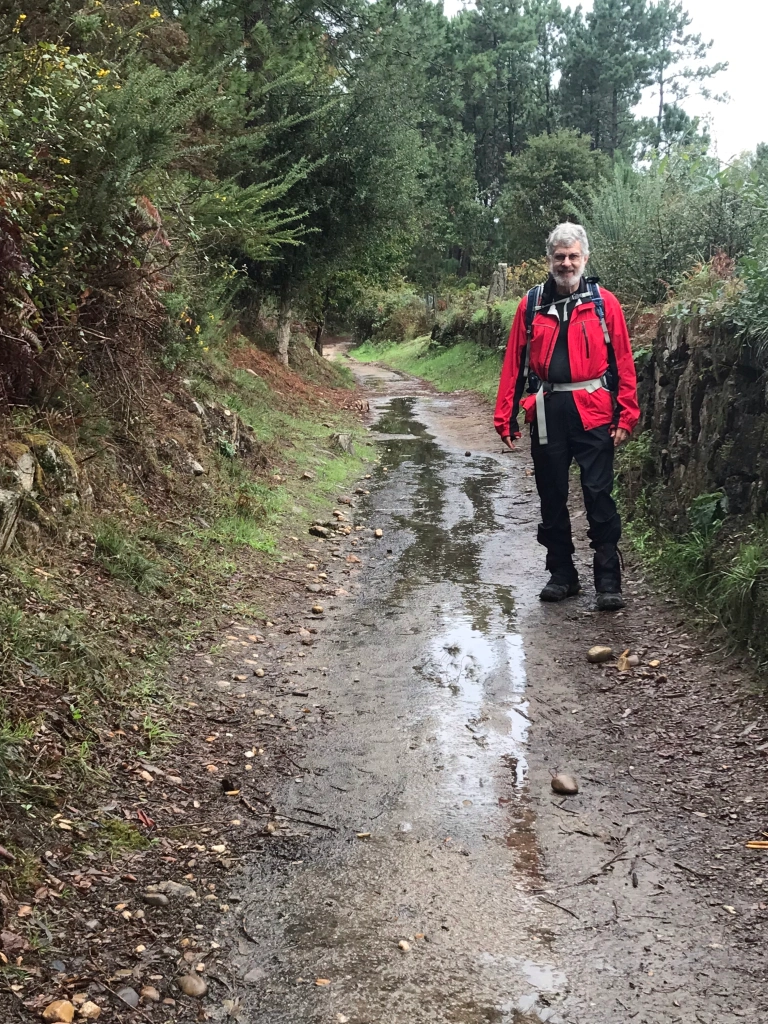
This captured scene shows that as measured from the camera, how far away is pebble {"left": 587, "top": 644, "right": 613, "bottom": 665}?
4.69 metres

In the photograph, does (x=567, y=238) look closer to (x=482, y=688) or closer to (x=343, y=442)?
(x=482, y=688)

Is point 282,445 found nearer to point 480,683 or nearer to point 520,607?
point 520,607

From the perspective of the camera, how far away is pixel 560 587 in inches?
223

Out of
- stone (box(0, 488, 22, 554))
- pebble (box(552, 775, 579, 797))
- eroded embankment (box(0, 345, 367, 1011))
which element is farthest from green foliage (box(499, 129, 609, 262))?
pebble (box(552, 775, 579, 797))

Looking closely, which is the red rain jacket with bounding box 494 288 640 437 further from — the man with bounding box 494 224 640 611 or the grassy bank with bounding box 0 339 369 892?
the grassy bank with bounding box 0 339 369 892

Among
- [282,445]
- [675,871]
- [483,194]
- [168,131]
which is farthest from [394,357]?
[675,871]

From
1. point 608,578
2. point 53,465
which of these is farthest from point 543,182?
point 53,465

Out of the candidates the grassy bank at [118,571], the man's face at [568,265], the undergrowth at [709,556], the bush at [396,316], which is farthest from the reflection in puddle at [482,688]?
the bush at [396,316]

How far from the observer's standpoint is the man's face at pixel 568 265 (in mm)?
4934

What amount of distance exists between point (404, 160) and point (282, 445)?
7.07 metres

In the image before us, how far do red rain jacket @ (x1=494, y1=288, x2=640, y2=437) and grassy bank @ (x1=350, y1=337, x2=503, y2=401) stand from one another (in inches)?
489

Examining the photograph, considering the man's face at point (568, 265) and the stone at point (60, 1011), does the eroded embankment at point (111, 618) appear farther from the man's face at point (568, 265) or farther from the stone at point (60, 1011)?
the man's face at point (568, 265)

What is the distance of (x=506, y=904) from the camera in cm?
271

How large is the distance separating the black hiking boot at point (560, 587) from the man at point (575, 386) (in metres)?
0.25
